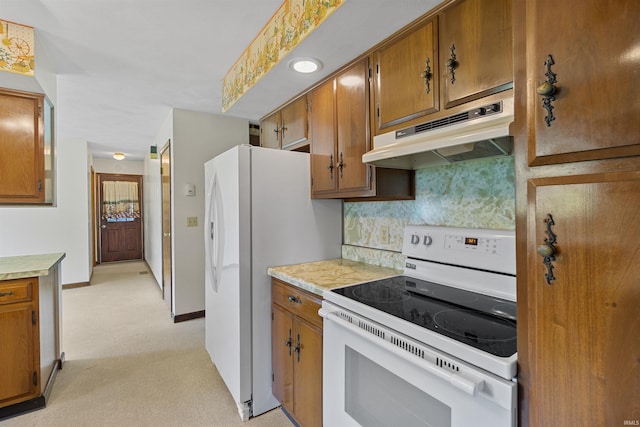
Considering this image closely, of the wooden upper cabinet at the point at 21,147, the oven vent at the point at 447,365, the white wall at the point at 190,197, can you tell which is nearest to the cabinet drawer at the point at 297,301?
the oven vent at the point at 447,365

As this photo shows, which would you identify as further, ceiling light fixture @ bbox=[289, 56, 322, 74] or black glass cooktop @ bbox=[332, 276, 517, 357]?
ceiling light fixture @ bbox=[289, 56, 322, 74]

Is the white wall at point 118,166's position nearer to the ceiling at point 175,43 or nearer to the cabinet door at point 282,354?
the ceiling at point 175,43

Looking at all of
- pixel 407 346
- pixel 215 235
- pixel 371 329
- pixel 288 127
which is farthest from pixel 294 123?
pixel 407 346

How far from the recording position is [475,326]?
3.48 ft

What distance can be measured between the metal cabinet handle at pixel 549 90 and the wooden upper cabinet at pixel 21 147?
2.82 m

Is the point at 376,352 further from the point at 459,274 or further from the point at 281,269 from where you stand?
the point at 281,269

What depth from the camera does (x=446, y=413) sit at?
0.96 m

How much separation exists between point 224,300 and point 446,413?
157 cm

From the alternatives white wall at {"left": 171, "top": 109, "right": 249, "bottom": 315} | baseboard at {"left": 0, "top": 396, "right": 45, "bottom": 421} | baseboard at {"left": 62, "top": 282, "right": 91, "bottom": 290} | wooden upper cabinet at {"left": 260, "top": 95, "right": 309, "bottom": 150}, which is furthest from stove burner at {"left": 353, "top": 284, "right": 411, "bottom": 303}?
baseboard at {"left": 62, "top": 282, "right": 91, "bottom": 290}

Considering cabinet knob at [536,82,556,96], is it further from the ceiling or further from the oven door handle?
the ceiling

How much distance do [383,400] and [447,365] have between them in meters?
0.38

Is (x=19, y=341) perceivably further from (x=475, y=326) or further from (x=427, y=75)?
(x=427, y=75)

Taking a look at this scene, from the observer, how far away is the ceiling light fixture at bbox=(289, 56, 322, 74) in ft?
6.02

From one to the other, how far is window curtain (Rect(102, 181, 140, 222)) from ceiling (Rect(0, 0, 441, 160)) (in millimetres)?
4375
